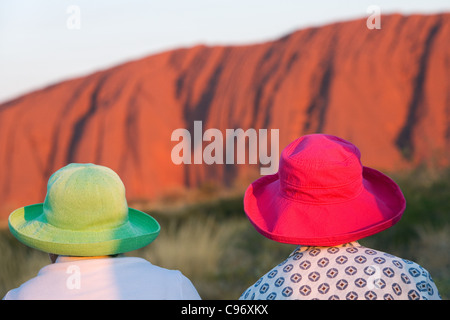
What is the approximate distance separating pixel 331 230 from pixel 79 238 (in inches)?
43.1

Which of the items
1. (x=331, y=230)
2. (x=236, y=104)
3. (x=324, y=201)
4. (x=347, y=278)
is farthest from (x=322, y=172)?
(x=236, y=104)

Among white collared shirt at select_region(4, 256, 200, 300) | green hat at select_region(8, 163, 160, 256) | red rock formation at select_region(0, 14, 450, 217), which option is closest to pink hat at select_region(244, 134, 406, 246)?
white collared shirt at select_region(4, 256, 200, 300)

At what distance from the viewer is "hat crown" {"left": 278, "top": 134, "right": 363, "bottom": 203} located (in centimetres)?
262

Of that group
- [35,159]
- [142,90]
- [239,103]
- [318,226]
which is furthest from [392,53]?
[318,226]

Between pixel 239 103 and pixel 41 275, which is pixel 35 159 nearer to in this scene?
pixel 239 103

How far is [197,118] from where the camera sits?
109 ft

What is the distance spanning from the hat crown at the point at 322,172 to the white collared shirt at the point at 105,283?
25.6 inches

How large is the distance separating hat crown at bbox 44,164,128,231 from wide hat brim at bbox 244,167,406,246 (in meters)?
0.67

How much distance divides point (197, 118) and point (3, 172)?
11.2 m

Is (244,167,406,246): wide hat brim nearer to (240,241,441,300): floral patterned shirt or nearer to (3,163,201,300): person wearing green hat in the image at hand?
(240,241,441,300): floral patterned shirt

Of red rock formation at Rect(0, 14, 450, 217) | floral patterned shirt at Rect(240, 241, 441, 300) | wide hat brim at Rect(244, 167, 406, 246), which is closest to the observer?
floral patterned shirt at Rect(240, 241, 441, 300)

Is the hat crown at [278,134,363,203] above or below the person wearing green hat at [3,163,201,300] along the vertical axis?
above

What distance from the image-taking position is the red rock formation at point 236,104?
26391 mm

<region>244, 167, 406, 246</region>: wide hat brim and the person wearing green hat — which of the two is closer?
the person wearing green hat
